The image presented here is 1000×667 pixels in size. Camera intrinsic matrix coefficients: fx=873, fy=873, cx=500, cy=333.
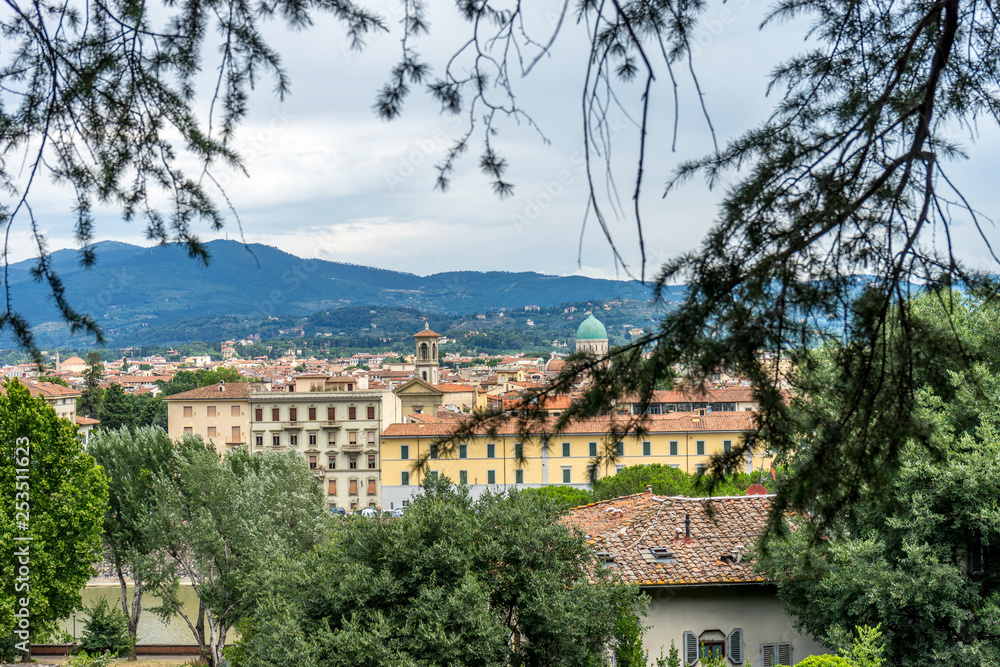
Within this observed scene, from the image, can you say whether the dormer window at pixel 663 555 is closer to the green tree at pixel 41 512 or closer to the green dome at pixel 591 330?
the green tree at pixel 41 512

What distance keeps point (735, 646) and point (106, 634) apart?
46.5ft

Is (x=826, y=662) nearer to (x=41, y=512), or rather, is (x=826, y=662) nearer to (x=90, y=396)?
(x=41, y=512)

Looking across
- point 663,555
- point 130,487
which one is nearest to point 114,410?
point 130,487

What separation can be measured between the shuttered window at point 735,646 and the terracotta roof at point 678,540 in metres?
0.77

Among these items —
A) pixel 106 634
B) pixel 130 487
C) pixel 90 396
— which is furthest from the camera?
pixel 90 396

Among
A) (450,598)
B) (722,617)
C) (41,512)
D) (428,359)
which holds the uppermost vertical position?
(428,359)

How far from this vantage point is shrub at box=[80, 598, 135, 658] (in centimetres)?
1883

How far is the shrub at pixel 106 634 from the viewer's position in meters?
18.8

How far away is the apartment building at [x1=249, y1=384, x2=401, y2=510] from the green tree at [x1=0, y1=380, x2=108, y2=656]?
22896 mm

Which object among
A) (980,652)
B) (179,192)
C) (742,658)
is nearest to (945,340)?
(179,192)

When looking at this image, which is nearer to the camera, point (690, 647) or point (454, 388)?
point (690, 647)

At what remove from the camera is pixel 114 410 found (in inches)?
2050

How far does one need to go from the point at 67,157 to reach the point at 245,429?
40501 mm

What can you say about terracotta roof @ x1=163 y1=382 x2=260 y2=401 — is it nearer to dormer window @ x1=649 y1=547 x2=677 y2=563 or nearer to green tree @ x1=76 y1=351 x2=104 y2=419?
green tree @ x1=76 y1=351 x2=104 y2=419
